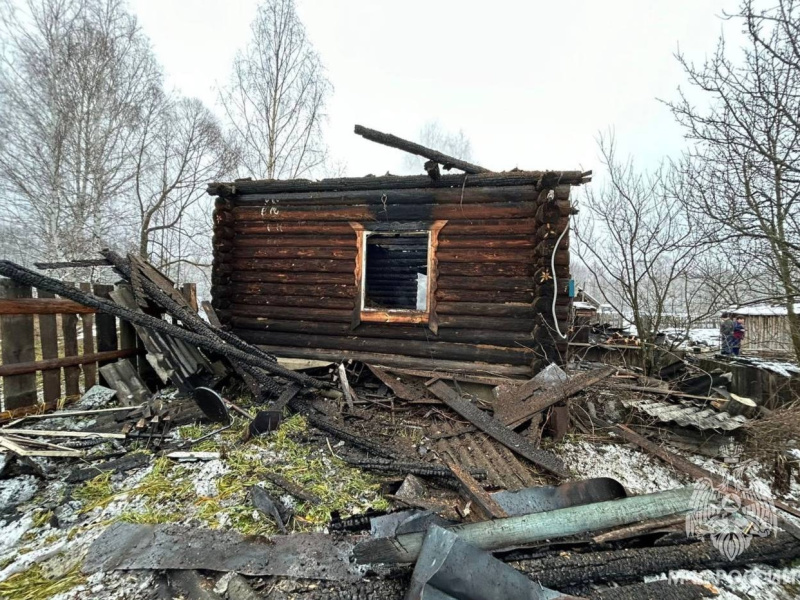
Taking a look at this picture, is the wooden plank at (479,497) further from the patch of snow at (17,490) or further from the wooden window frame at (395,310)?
the patch of snow at (17,490)

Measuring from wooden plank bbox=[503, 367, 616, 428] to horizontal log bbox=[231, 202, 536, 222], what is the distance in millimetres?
2542

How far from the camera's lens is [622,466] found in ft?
12.4

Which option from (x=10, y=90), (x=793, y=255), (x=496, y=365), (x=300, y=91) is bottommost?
(x=496, y=365)

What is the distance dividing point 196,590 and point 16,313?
4.17m

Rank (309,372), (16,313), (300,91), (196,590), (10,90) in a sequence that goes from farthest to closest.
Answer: (300,91), (10,90), (309,372), (16,313), (196,590)

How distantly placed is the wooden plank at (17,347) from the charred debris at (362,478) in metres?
0.19

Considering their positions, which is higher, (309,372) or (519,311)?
(519,311)

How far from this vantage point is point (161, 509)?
8.75 ft

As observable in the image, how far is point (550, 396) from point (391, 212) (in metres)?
3.81

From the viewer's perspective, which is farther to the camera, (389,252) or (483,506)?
(389,252)

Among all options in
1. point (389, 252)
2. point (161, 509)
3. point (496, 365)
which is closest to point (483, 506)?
point (161, 509)

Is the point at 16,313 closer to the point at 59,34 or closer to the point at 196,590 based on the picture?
the point at 196,590

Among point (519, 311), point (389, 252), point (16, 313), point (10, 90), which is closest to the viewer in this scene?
point (16, 313)

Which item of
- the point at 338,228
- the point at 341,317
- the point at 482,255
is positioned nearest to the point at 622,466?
the point at 482,255
